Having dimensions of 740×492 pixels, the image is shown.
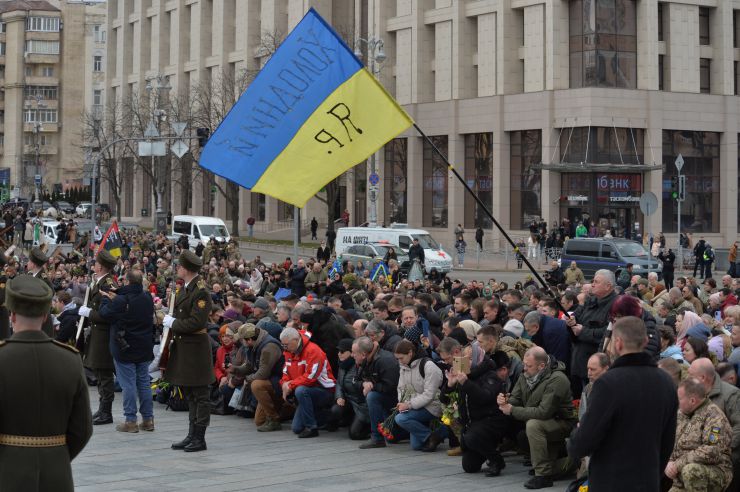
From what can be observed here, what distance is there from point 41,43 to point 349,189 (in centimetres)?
6939

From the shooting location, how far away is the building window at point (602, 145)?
58.4 m

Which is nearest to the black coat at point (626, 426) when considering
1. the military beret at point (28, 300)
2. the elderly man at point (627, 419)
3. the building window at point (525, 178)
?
the elderly man at point (627, 419)

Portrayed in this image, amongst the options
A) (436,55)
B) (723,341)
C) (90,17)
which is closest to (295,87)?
(723,341)

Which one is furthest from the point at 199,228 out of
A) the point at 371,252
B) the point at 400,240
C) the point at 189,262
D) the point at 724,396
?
the point at 724,396

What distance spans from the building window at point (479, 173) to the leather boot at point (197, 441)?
4978 cm

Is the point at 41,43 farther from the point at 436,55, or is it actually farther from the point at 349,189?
the point at 436,55

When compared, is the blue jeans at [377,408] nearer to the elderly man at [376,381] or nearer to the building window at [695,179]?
the elderly man at [376,381]

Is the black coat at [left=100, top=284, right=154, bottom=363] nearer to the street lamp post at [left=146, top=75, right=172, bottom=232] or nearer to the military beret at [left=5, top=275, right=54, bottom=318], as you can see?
the military beret at [left=5, top=275, right=54, bottom=318]

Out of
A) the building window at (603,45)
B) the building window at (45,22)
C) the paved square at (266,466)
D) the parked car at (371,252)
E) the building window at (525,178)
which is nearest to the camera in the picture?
the paved square at (266,466)

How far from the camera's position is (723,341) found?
13.1 m

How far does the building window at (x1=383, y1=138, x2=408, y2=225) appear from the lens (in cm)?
6888

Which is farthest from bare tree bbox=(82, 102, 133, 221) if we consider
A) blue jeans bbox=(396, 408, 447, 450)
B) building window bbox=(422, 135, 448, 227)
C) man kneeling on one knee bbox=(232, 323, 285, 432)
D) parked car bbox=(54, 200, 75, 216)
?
blue jeans bbox=(396, 408, 447, 450)

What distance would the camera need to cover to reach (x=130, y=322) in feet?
45.1

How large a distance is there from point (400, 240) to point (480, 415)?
34504 mm
